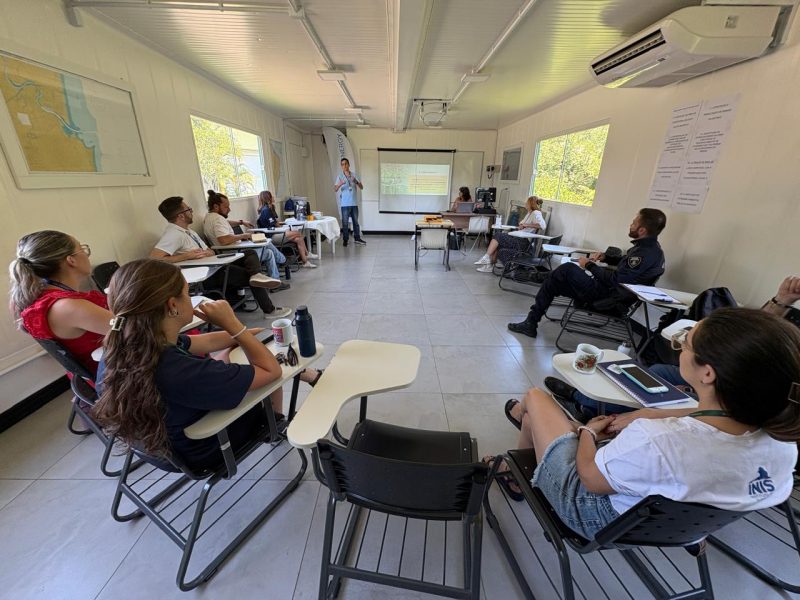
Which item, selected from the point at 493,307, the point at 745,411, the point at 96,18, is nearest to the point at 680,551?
the point at 745,411

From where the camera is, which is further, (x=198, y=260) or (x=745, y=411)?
(x=198, y=260)

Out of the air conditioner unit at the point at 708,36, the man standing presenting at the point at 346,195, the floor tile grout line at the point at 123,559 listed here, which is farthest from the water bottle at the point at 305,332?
the man standing presenting at the point at 346,195

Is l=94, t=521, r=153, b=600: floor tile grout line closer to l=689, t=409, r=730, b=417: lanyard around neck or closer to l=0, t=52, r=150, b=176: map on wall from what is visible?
l=689, t=409, r=730, b=417: lanyard around neck

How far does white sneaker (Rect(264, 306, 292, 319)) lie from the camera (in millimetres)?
3545

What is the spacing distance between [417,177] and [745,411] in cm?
852

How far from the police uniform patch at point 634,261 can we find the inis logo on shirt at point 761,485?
2.38 m

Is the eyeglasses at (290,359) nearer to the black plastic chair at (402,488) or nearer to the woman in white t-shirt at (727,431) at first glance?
the black plastic chair at (402,488)

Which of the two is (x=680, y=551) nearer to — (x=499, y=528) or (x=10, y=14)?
(x=499, y=528)

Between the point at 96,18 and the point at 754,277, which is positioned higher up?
the point at 96,18

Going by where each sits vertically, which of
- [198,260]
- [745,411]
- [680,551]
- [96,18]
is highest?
[96,18]

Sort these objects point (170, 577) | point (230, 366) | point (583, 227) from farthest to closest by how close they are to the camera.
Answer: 1. point (583, 227)
2. point (170, 577)
3. point (230, 366)

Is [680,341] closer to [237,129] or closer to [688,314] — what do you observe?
[688,314]

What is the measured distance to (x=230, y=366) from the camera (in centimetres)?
105

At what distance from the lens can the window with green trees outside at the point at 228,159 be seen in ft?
13.9
